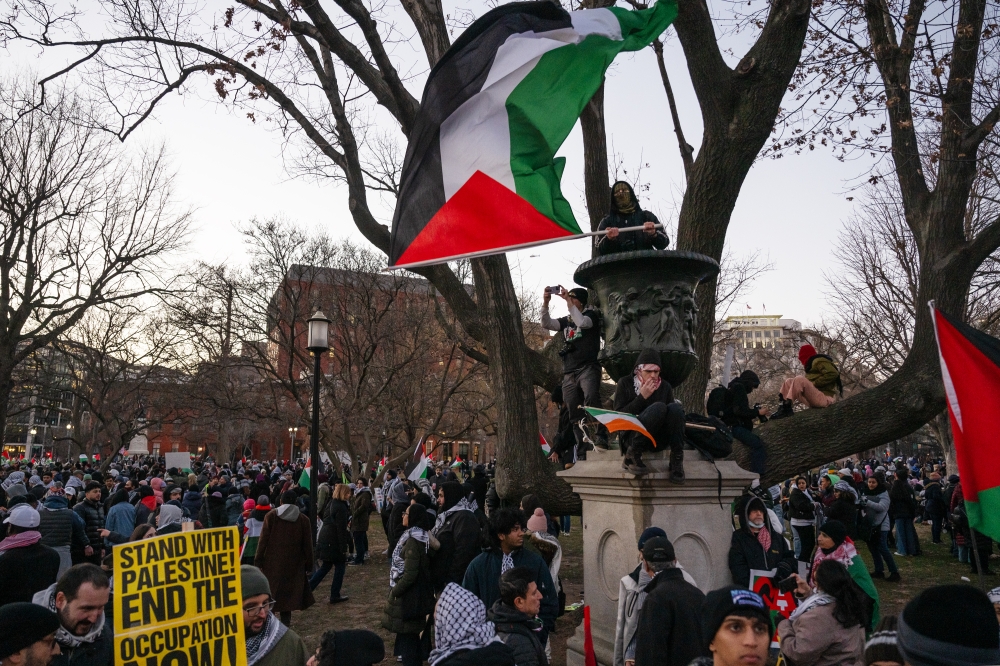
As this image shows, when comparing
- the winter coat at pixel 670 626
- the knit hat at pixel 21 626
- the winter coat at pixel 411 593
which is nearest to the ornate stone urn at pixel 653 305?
the winter coat at pixel 670 626

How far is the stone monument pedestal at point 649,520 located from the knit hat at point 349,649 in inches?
110

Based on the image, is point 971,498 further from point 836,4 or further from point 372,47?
point 836,4

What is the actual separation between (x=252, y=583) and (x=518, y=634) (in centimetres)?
147

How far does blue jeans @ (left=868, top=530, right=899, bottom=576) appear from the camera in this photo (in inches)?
483

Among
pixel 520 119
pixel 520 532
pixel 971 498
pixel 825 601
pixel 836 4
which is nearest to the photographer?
pixel 971 498

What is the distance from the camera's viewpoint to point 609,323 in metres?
6.45

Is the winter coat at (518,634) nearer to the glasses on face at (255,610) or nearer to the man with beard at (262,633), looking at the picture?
the man with beard at (262,633)

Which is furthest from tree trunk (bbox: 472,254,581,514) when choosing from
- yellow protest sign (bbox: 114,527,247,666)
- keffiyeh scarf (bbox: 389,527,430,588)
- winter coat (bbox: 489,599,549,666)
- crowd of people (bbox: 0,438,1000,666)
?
yellow protest sign (bbox: 114,527,247,666)

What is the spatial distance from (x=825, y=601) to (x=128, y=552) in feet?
12.0

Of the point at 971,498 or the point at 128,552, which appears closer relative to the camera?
the point at 128,552

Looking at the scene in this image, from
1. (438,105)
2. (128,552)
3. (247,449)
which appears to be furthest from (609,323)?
(247,449)

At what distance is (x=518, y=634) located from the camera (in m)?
4.11

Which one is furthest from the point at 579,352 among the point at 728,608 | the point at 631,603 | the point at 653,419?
the point at 728,608

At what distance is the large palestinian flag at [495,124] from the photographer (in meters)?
6.11
